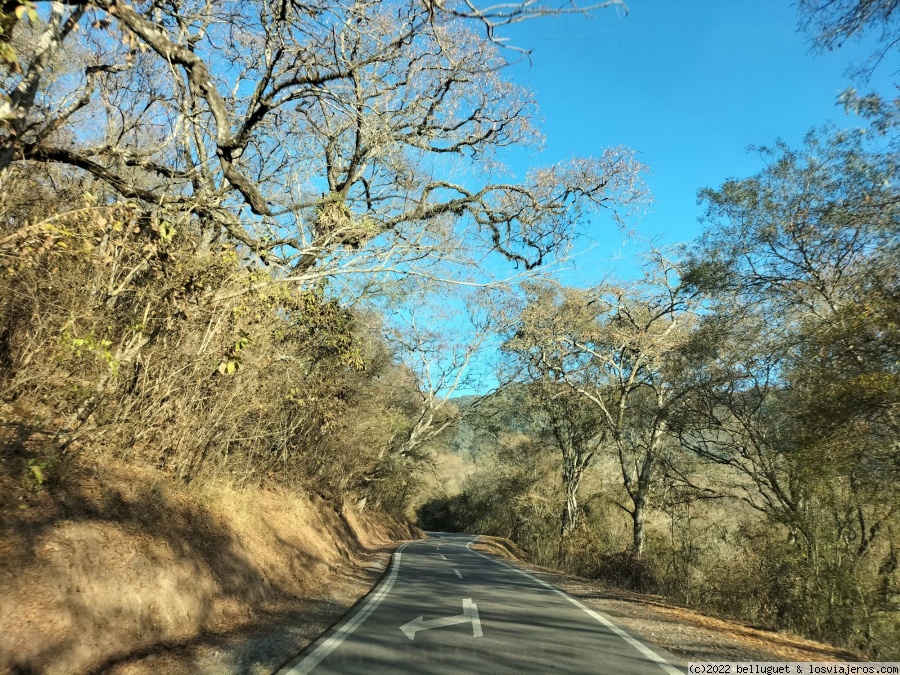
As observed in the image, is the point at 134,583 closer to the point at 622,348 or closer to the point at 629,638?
the point at 629,638

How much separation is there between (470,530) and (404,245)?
53.5m

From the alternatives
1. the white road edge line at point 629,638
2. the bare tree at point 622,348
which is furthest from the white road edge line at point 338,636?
the bare tree at point 622,348

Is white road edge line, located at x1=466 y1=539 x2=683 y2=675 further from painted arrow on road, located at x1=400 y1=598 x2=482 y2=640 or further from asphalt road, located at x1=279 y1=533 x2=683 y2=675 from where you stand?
painted arrow on road, located at x1=400 y1=598 x2=482 y2=640

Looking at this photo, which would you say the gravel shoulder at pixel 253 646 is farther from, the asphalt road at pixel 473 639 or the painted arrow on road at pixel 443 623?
the painted arrow on road at pixel 443 623

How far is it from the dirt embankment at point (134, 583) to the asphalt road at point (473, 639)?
0.59 metres

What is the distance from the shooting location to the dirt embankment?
4.29m

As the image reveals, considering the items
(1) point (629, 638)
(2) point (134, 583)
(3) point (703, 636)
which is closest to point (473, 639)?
(1) point (629, 638)

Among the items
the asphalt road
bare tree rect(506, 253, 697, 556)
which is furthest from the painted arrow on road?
bare tree rect(506, 253, 697, 556)

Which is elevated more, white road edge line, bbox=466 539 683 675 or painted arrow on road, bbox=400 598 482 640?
white road edge line, bbox=466 539 683 675

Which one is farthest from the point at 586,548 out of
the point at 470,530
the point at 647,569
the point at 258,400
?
the point at 470,530

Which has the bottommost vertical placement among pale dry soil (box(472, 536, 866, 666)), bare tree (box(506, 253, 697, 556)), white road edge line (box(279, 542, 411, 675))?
white road edge line (box(279, 542, 411, 675))

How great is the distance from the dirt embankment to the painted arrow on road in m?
1.23

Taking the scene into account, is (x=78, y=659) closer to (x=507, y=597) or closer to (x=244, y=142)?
(x=244, y=142)

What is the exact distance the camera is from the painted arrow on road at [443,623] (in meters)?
6.97
